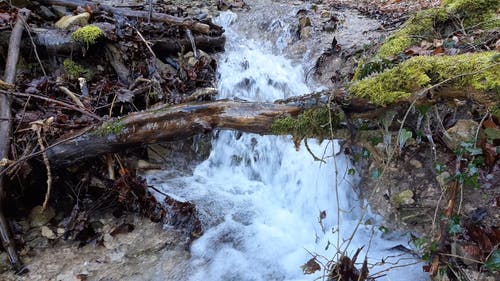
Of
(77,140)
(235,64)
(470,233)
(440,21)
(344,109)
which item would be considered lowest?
(470,233)

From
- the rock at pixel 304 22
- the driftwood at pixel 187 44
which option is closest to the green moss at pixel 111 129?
the driftwood at pixel 187 44

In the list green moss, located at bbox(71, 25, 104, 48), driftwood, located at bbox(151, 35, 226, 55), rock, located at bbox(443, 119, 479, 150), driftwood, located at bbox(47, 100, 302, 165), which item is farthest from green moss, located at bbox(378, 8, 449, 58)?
green moss, located at bbox(71, 25, 104, 48)

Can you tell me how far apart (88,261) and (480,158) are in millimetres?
3723

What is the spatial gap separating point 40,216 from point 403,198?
3858 mm

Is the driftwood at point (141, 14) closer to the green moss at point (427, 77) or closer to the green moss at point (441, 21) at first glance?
the green moss at point (441, 21)

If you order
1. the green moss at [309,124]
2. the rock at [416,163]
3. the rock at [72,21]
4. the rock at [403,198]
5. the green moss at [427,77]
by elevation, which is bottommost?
the rock at [403,198]

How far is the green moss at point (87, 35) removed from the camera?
5008 millimetres

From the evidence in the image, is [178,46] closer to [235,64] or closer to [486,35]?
[235,64]

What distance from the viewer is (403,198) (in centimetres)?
350

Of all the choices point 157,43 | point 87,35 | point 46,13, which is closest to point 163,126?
point 87,35

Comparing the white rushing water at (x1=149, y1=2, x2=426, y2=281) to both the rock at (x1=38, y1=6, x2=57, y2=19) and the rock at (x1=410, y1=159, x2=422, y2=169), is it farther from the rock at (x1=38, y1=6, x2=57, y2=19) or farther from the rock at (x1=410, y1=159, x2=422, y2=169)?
the rock at (x1=38, y1=6, x2=57, y2=19)

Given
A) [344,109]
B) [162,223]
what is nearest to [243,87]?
[162,223]

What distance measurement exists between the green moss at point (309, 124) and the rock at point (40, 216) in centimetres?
268

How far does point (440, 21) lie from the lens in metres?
4.38
